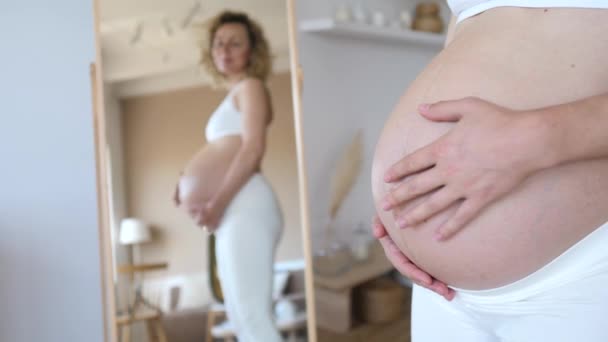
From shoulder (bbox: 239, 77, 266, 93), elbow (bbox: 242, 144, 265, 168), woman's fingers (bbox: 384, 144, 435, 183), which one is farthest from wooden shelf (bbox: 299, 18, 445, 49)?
woman's fingers (bbox: 384, 144, 435, 183)

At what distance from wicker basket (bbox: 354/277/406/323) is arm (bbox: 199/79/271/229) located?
1.12 m

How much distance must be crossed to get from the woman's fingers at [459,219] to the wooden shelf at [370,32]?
1753 mm

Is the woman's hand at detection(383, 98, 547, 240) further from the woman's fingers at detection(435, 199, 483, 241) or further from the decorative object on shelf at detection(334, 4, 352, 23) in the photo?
the decorative object on shelf at detection(334, 4, 352, 23)

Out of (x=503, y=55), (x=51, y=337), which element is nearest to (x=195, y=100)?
(x=51, y=337)

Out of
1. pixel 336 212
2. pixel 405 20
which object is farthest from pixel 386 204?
pixel 405 20

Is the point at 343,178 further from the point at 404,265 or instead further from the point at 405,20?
the point at 404,265

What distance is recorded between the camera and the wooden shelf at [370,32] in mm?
2240

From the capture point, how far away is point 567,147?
1.78 ft

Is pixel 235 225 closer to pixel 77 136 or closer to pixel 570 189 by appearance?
pixel 77 136

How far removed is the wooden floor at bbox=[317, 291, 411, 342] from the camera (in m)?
2.19

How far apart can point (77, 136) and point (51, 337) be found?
71 centimetres

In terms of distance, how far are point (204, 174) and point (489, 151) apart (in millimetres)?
1147

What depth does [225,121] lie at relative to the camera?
1.60 meters

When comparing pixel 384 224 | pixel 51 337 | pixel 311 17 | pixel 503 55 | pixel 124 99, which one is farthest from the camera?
pixel 311 17
